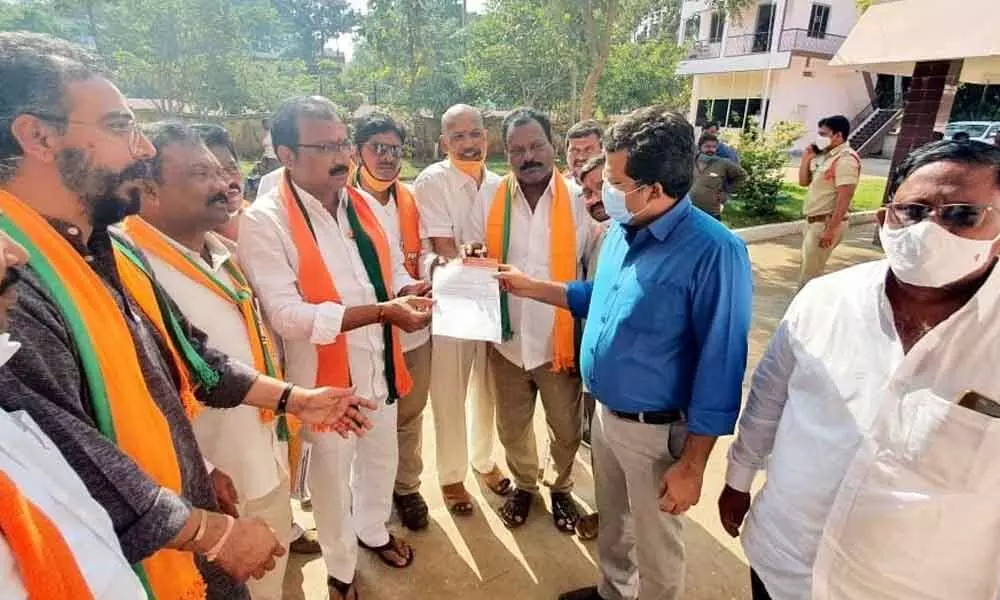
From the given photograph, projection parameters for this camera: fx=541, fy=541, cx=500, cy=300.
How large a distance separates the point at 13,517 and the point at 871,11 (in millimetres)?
9003

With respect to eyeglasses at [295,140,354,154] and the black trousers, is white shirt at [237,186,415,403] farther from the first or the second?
the black trousers

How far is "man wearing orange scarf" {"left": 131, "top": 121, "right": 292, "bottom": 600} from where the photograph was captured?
1.78 meters

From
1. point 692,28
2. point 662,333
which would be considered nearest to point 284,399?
point 662,333

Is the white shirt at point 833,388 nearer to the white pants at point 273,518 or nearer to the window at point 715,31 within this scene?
the white pants at point 273,518

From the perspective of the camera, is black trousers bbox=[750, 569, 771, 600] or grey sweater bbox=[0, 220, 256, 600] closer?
grey sweater bbox=[0, 220, 256, 600]

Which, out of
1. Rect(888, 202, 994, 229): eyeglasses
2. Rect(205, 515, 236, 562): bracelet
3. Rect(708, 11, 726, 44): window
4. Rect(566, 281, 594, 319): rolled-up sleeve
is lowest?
Rect(205, 515, 236, 562): bracelet

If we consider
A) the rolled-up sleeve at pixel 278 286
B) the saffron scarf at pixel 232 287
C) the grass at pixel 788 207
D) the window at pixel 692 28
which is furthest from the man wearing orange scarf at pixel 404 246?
the window at pixel 692 28

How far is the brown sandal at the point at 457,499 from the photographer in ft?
10.1

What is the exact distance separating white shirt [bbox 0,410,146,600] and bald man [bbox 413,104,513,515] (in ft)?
6.65

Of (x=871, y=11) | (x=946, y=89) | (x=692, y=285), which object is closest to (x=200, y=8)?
(x=871, y=11)

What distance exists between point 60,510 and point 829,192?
267 inches

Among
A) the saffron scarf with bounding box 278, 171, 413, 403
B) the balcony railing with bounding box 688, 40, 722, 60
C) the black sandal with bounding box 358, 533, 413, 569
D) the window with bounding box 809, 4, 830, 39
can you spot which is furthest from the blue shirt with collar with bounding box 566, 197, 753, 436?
the balcony railing with bounding box 688, 40, 722, 60

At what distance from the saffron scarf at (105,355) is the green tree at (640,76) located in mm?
26038

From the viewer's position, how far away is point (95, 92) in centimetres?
126
